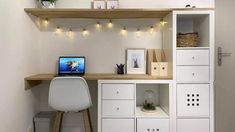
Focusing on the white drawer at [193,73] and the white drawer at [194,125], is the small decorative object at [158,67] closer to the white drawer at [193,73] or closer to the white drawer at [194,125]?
the white drawer at [193,73]

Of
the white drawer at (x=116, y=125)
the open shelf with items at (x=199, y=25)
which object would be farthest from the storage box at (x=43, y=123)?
the open shelf with items at (x=199, y=25)

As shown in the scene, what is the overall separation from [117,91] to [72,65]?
77 cm

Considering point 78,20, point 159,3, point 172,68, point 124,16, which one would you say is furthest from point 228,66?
point 78,20

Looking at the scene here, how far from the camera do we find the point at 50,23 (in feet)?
10.5

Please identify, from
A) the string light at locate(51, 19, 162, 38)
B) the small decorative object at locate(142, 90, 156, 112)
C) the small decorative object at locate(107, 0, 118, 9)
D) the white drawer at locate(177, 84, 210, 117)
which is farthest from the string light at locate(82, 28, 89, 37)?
the white drawer at locate(177, 84, 210, 117)

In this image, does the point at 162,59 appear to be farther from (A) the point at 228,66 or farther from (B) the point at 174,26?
(A) the point at 228,66

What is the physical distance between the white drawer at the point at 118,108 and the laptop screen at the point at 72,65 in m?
0.62

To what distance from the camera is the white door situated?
123 inches

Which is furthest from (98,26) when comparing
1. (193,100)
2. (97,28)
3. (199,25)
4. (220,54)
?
(220,54)

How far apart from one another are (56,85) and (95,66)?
31.9 inches

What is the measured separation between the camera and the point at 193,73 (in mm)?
2668

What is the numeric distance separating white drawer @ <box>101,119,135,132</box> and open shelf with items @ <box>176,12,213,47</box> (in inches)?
49.8

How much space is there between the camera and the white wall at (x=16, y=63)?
7.02 feet

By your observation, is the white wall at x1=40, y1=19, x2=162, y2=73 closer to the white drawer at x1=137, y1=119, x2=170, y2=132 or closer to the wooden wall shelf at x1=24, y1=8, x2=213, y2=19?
the wooden wall shelf at x1=24, y1=8, x2=213, y2=19
